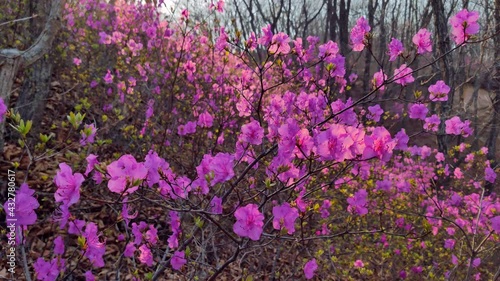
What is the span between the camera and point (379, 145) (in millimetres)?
1460

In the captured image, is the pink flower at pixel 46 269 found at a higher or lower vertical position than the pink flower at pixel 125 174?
lower

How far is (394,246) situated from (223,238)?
10.1 ft

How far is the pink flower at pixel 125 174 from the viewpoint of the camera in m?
1.26

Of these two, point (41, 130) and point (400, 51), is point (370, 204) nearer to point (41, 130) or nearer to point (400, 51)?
point (400, 51)

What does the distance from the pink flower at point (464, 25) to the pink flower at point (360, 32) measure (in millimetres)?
455

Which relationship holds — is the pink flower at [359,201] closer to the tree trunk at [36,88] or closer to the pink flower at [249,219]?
the pink flower at [249,219]

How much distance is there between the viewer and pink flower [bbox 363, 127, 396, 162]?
1447mm

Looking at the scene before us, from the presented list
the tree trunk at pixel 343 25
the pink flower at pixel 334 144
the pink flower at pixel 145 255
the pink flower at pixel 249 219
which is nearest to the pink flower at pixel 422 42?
the pink flower at pixel 334 144

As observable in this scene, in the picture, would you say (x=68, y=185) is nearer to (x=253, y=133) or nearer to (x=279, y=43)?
(x=253, y=133)

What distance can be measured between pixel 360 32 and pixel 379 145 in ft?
3.19

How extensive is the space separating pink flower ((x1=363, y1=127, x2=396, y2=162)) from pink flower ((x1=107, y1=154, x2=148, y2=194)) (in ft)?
2.94

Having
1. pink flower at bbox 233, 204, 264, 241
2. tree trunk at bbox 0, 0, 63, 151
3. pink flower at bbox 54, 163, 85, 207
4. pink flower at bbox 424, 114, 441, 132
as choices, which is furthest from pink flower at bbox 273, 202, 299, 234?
tree trunk at bbox 0, 0, 63, 151

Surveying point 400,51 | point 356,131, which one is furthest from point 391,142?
point 400,51

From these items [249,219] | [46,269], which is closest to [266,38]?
[249,219]
